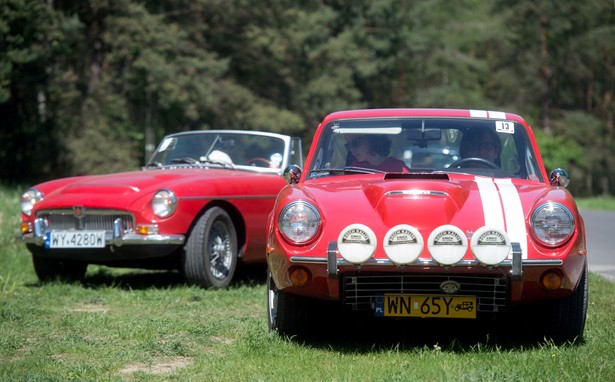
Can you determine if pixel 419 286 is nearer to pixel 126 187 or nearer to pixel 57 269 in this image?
pixel 126 187

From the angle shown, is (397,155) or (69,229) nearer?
(397,155)

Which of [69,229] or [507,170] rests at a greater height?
[507,170]

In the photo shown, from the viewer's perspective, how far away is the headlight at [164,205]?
27.9ft

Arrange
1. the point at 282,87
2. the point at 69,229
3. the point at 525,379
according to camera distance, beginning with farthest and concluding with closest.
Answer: the point at 282,87 < the point at 69,229 < the point at 525,379

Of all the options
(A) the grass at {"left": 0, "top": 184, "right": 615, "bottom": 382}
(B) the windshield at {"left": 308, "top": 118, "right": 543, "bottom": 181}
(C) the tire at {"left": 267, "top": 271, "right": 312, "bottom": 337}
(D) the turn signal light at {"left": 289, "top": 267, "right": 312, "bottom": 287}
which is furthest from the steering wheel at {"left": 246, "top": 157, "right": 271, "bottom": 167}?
(D) the turn signal light at {"left": 289, "top": 267, "right": 312, "bottom": 287}

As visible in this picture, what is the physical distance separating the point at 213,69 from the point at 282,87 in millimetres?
8587

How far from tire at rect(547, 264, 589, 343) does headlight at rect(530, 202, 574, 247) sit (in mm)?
409

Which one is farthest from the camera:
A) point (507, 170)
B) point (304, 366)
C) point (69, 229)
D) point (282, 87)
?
point (282, 87)

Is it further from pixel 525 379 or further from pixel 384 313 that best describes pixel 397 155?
pixel 525 379

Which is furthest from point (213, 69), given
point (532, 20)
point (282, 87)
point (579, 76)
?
point (579, 76)

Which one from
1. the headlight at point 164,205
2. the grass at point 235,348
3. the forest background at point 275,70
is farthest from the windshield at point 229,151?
the forest background at point 275,70

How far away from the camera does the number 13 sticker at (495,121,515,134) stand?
661 centimetres

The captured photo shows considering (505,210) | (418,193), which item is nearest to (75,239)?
(418,193)

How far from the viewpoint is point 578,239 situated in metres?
5.40
